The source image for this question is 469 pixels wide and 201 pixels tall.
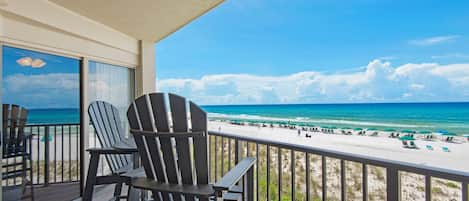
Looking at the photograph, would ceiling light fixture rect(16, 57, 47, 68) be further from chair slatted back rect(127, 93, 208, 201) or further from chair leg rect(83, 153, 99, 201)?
chair slatted back rect(127, 93, 208, 201)

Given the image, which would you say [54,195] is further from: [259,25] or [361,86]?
[361,86]

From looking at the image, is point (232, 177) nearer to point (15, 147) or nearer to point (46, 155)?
point (15, 147)

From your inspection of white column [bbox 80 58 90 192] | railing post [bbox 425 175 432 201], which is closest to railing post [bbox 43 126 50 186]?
white column [bbox 80 58 90 192]

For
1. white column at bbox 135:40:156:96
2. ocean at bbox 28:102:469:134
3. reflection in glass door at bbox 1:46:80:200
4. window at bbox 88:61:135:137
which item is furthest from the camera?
ocean at bbox 28:102:469:134

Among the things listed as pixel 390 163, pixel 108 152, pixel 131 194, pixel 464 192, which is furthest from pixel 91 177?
pixel 464 192

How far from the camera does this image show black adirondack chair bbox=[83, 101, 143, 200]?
226 centimetres

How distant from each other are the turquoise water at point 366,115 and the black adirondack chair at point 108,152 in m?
17.2

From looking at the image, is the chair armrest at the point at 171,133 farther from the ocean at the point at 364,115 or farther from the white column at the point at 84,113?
the ocean at the point at 364,115

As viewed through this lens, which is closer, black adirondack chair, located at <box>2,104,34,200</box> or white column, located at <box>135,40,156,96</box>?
black adirondack chair, located at <box>2,104,34,200</box>

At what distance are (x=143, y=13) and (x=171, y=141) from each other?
2480 millimetres

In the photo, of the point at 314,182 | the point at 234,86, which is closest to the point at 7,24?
the point at 314,182

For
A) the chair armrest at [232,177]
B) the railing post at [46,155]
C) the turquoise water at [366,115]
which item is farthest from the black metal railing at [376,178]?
the turquoise water at [366,115]

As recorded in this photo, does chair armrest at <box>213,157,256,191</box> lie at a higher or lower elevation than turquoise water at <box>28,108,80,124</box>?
lower

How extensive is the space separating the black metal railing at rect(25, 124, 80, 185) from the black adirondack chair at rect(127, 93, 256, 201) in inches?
62.8
